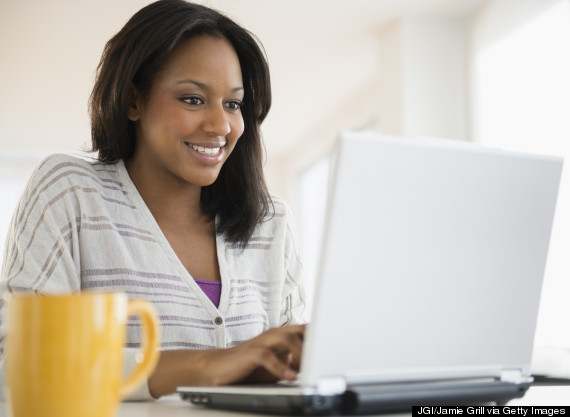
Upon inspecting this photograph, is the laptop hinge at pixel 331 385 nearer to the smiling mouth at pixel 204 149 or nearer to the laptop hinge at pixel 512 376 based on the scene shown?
the laptop hinge at pixel 512 376

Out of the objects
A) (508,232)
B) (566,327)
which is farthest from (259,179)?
(566,327)

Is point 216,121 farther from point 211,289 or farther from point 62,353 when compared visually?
point 62,353

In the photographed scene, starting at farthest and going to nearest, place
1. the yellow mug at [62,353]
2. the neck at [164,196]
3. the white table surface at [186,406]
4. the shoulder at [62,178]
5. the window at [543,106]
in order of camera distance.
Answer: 1. the window at [543,106]
2. the neck at [164,196]
3. the shoulder at [62,178]
4. the white table surface at [186,406]
5. the yellow mug at [62,353]

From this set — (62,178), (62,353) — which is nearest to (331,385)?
(62,353)

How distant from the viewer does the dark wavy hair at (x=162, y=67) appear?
1.48 metres

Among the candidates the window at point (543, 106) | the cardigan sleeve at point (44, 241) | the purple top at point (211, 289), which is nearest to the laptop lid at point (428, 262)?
the cardigan sleeve at point (44, 241)

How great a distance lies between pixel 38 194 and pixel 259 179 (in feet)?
1.88

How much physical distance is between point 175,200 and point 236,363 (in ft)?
2.37

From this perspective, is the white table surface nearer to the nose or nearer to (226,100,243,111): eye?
the nose

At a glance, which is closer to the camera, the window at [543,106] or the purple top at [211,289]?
the purple top at [211,289]

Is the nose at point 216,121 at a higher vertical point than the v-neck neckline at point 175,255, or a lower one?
higher

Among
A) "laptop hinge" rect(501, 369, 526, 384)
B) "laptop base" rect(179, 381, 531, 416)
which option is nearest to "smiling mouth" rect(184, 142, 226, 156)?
"laptop base" rect(179, 381, 531, 416)

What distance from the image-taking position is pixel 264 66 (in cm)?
168

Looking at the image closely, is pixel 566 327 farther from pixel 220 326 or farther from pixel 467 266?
pixel 467 266
